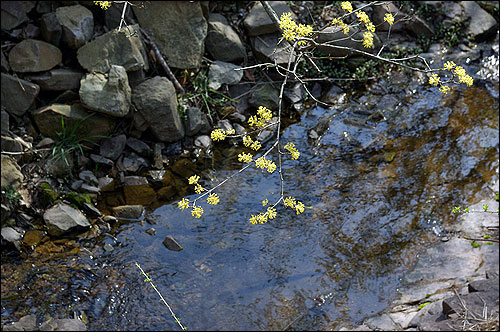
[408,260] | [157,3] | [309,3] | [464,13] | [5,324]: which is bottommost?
[408,260]

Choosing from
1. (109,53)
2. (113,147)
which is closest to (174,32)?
(109,53)

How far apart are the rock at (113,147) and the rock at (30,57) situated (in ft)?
3.10

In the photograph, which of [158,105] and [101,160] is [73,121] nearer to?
[101,160]

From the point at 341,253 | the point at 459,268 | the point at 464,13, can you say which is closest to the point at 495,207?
the point at 459,268

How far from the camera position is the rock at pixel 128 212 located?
15.5 ft

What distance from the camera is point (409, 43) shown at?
690cm

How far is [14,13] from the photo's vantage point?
5.16m

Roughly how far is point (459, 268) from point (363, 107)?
258 cm

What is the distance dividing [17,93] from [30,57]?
1.26 ft

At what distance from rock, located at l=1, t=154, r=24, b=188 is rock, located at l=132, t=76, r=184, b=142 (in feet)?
4.34

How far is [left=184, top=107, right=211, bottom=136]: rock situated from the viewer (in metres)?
5.53

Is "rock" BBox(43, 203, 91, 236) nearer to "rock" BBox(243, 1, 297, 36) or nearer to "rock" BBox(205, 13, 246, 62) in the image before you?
"rock" BBox(205, 13, 246, 62)

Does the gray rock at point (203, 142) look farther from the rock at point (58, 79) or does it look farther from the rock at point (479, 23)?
the rock at point (479, 23)

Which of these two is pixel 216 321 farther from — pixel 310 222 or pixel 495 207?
pixel 495 207
